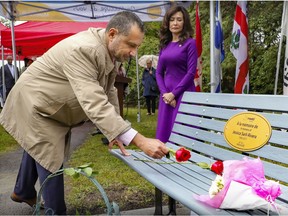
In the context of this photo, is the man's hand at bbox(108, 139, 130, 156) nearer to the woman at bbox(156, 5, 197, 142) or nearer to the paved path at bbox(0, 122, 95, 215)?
the woman at bbox(156, 5, 197, 142)

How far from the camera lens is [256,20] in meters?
12.2

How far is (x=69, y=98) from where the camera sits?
2186mm

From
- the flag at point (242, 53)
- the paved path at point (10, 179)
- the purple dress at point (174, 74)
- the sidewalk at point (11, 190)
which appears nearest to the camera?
the sidewalk at point (11, 190)

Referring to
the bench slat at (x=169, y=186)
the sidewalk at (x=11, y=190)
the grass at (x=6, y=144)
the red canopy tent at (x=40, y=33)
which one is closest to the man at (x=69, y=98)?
the bench slat at (x=169, y=186)

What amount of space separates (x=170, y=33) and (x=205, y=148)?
4.71 ft

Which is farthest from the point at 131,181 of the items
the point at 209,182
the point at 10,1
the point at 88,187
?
the point at 10,1

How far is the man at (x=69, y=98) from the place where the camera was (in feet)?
6.23

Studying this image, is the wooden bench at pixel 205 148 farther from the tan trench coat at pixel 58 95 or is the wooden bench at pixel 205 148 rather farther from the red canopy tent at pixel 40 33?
the red canopy tent at pixel 40 33

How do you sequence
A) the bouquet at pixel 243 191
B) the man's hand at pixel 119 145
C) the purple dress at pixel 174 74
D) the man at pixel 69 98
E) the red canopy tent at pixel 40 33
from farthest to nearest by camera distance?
the red canopy tent at pixel 40 33
the purple dress at pixel 174 74
the man's hand at pixel 119 145
the man at pixel 69 98
the bouquet at pixel 243 191

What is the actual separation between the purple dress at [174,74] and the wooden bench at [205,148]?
0.83ft

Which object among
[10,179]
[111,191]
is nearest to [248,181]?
[111,191]

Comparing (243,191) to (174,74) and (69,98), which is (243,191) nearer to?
(69,98)

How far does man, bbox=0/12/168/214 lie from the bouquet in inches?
19.6

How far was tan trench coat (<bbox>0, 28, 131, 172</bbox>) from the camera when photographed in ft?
6.46
